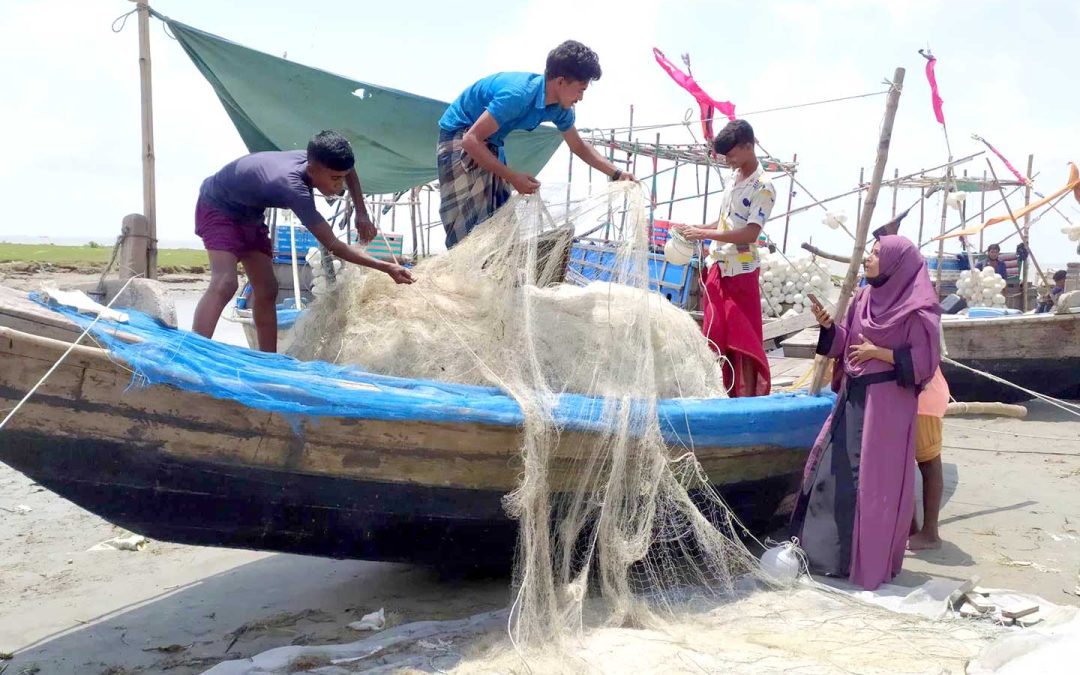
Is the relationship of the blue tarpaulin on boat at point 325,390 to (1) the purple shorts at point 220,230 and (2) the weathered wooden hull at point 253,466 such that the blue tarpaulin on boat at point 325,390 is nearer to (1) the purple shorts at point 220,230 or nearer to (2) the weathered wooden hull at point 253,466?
(2) the weathered wooden hull at point 253,466

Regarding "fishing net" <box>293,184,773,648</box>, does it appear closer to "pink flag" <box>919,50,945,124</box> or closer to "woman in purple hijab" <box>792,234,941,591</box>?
"woman in purple hijab" <box>792,234,941,591</box>

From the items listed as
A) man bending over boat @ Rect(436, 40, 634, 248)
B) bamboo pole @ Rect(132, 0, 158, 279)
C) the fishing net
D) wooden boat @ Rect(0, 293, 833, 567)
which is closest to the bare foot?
the fishing net

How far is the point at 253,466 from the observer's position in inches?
122

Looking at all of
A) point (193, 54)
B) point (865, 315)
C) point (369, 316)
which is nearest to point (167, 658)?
point (369, 316)

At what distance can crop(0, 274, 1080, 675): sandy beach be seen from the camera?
11.3ft

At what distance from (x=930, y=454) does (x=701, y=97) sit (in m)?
5.66

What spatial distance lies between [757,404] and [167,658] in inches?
99.5

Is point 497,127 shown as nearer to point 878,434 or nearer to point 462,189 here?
point 462,189

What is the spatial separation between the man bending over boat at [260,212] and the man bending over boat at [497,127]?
0.48m

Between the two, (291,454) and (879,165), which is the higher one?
(879,165)

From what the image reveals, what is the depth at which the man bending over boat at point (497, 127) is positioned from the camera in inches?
149

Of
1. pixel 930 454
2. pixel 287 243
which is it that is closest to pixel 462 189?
pixel 930 454

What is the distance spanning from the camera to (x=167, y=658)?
3328 millimetres

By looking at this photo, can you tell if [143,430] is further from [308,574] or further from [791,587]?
[791,587]
